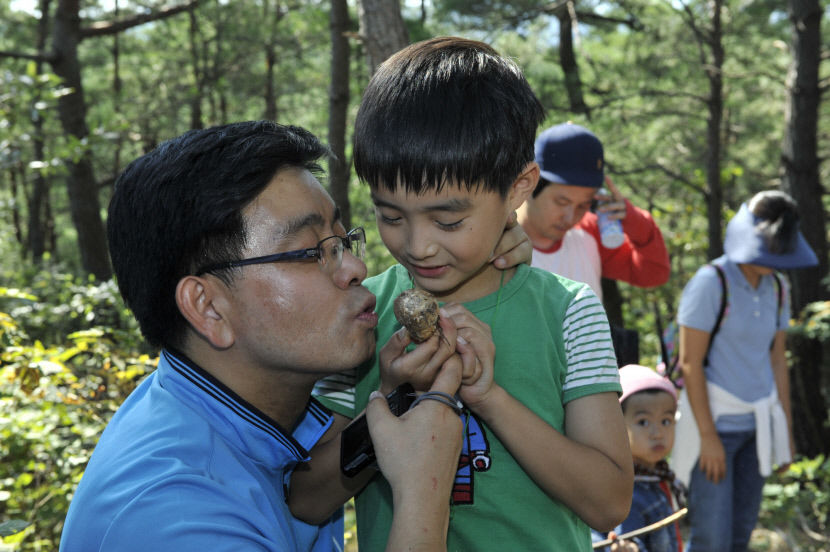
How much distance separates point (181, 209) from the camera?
5.53 ft

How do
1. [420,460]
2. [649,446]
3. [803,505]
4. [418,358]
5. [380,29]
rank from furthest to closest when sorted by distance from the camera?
[803,505] → [380,29] → [649,446] → [418,358] → [420,460]

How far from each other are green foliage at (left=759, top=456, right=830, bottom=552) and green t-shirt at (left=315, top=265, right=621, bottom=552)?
226 inches

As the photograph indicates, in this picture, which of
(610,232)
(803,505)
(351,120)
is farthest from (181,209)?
(351,120)

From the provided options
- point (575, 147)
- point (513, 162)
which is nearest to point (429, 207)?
point (513, 162)

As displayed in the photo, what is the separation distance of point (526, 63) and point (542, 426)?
34.2 feet

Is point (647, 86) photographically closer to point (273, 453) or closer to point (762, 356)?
point (762, 356)

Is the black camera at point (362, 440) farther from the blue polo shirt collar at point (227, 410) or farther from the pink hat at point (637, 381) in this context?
the pink hat at point (637, 381)

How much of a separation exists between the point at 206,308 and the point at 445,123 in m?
0.75

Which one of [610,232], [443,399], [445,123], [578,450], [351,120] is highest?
[351,120]

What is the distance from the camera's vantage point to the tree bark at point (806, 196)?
7.27m

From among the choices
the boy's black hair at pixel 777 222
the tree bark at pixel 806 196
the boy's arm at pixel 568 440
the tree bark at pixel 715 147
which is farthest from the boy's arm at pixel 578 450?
the tree bark at pixel 715 147

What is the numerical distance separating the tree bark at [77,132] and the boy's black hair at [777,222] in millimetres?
7221

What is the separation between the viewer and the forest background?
384 cm

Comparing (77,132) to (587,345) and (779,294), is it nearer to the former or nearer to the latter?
(779,294)
